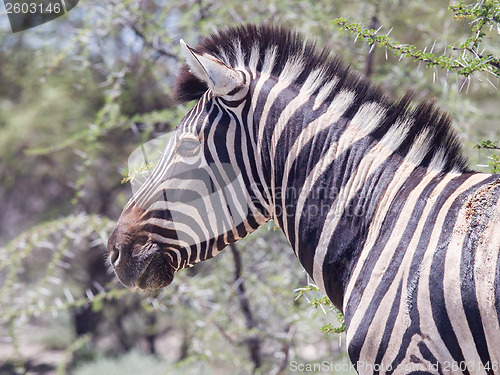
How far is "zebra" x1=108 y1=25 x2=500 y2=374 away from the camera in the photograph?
5.65 ft

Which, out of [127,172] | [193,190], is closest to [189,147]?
[193,190]

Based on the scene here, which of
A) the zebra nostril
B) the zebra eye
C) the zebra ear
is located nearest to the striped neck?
the zebra ear

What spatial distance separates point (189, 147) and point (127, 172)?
1.78 metres

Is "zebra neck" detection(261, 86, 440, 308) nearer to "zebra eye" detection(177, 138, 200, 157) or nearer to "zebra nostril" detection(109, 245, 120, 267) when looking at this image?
"zebra eye" detection(177, 138, 200, 157)

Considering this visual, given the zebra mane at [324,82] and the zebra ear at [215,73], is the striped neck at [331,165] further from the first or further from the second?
the zebra ear at [215,73]

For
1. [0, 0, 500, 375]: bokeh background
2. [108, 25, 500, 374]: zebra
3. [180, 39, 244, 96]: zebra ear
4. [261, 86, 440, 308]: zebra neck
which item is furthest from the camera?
[0, 0, 500, 375]: bokeh background

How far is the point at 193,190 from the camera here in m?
2.21

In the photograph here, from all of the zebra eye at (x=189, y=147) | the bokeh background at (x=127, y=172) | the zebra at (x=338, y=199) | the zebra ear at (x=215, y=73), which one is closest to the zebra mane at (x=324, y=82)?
the zebra at (x=338, y=199)

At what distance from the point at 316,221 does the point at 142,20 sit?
12.6ft

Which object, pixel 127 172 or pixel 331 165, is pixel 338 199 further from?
pixel 127 172

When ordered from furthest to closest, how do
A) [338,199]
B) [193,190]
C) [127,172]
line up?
1. [127,172]
2. [193,190]
3. [338,199]

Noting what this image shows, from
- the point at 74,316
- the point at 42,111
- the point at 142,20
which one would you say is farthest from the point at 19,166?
→ the point at 142,20

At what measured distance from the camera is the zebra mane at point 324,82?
2062 mm

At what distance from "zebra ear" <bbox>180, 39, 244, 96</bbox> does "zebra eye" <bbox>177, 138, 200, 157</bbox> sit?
9.6 inches
